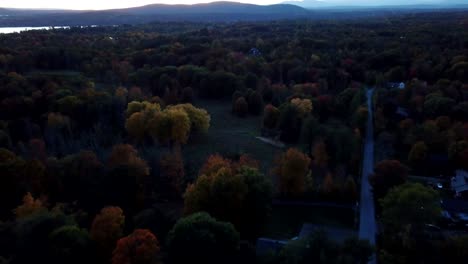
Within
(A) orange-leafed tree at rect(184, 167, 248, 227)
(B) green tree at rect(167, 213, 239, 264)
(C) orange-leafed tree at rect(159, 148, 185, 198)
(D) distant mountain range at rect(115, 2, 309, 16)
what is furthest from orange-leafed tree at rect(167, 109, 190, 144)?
(D) distant mountain range at rect(115, 2, 309, 16)

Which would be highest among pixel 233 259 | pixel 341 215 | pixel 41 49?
pixel 41 49

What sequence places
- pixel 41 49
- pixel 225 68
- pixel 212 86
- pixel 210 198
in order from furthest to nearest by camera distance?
pixel 41 49
pixel 225 68
pixel 212 86
pixel 210 198

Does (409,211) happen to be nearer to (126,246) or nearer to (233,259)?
(233,259)

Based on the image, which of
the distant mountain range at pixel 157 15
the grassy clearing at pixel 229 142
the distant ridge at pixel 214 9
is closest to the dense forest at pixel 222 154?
the grassy clearing at pixel 229 142

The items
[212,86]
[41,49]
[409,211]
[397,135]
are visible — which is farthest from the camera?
[41,49]

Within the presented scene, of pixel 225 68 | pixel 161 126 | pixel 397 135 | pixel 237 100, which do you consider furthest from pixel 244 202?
pixel 225 68

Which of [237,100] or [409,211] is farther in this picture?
[237,100]

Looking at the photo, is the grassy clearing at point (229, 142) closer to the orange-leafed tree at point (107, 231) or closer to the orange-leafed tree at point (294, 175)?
the orange-leafed tree at point (294, 175)

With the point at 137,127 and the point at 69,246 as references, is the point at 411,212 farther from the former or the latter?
the point at 137,127
